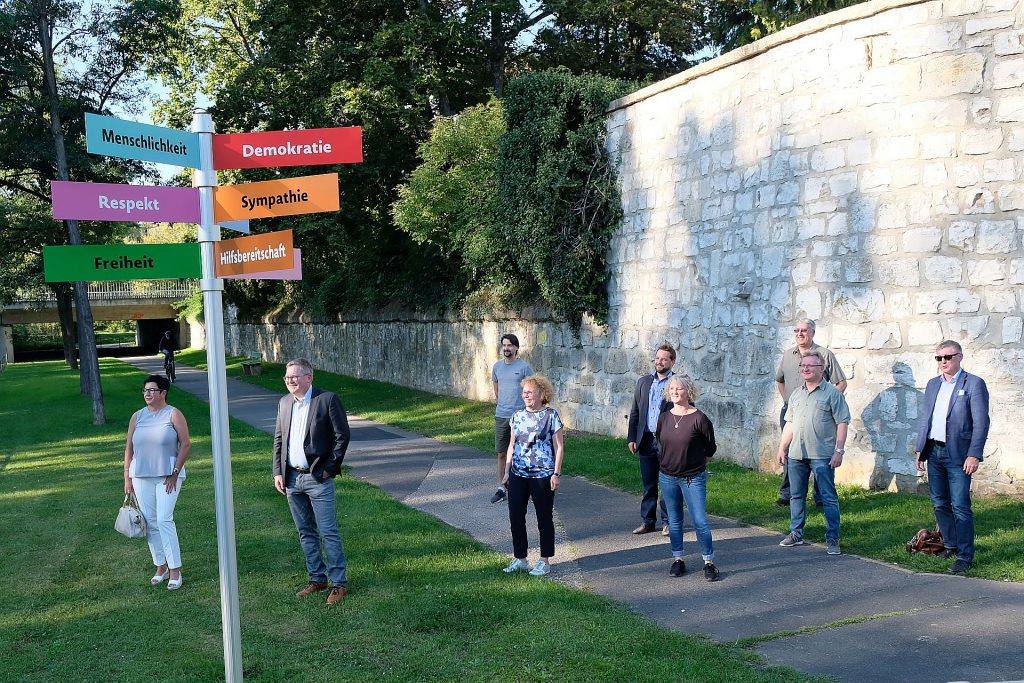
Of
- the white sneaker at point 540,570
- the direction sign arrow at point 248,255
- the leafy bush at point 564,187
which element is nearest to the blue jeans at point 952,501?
the white sneaker at point 540,570

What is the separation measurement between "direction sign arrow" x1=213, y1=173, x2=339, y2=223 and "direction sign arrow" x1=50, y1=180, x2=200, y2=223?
15cm

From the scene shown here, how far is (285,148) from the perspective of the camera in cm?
493

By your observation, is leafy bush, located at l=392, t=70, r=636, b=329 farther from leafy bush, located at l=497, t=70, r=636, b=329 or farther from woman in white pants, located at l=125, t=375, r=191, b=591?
woman in white pants, located at l=125, t=375, r=191, b=591

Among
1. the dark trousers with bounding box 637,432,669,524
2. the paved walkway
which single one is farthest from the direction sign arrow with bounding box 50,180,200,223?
the dark trousers with bounding box 637,432,669,524

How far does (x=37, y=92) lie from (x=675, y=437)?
19.4 m

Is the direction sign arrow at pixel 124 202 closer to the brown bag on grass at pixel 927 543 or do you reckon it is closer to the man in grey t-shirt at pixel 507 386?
the man in grey t-shirt at pixel 507 386

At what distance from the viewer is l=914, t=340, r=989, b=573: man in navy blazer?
6754mm

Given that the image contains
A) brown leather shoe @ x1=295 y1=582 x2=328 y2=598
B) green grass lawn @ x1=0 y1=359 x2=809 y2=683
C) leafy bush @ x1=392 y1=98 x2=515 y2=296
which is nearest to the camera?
green grass lawn @ x1=0 y1=359 x2=809 y2=683

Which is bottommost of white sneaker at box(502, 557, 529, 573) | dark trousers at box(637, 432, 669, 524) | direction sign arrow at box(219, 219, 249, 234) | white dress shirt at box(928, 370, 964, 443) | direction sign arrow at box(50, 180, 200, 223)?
white sneaker at box(502, 557, 529, 573)

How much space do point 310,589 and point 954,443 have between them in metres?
4.98

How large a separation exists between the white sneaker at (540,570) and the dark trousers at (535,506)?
0.07 m

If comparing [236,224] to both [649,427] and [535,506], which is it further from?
[649,427]

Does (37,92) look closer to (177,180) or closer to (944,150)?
(177,180)

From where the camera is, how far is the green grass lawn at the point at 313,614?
210 inches
